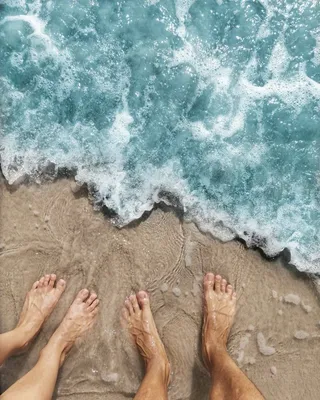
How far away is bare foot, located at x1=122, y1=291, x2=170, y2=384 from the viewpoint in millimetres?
2908

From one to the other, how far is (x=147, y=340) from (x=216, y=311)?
1.68 ft

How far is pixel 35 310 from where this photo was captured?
2957 mm

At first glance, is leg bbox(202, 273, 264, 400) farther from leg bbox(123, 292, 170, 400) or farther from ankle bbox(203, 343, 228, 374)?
leg bbox(123, 292, 170, 400)

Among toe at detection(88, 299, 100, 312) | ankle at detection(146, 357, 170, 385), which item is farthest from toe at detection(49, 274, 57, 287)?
ankle at detection(146, 357, 170, 385)

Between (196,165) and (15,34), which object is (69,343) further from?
(15,34)

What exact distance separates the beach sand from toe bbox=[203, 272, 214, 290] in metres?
0.09

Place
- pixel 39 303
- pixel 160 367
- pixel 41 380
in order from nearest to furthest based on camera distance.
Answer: pixel 41 380 → pixel 160 367 → pixel 39 303

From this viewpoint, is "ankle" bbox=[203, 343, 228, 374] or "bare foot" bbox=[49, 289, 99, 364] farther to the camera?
"bare foot" bbox=[49, 289, 99, 364]

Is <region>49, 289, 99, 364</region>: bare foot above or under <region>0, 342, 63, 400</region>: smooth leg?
above

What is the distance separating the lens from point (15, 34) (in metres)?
3.04

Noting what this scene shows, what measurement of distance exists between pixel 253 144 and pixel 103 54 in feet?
4.03

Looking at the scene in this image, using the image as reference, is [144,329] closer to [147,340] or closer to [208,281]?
[147,340]

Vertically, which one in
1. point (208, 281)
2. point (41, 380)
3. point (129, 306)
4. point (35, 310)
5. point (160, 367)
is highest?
point (208, 281)

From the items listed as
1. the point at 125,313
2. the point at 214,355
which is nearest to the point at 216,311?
the point at 214,355
